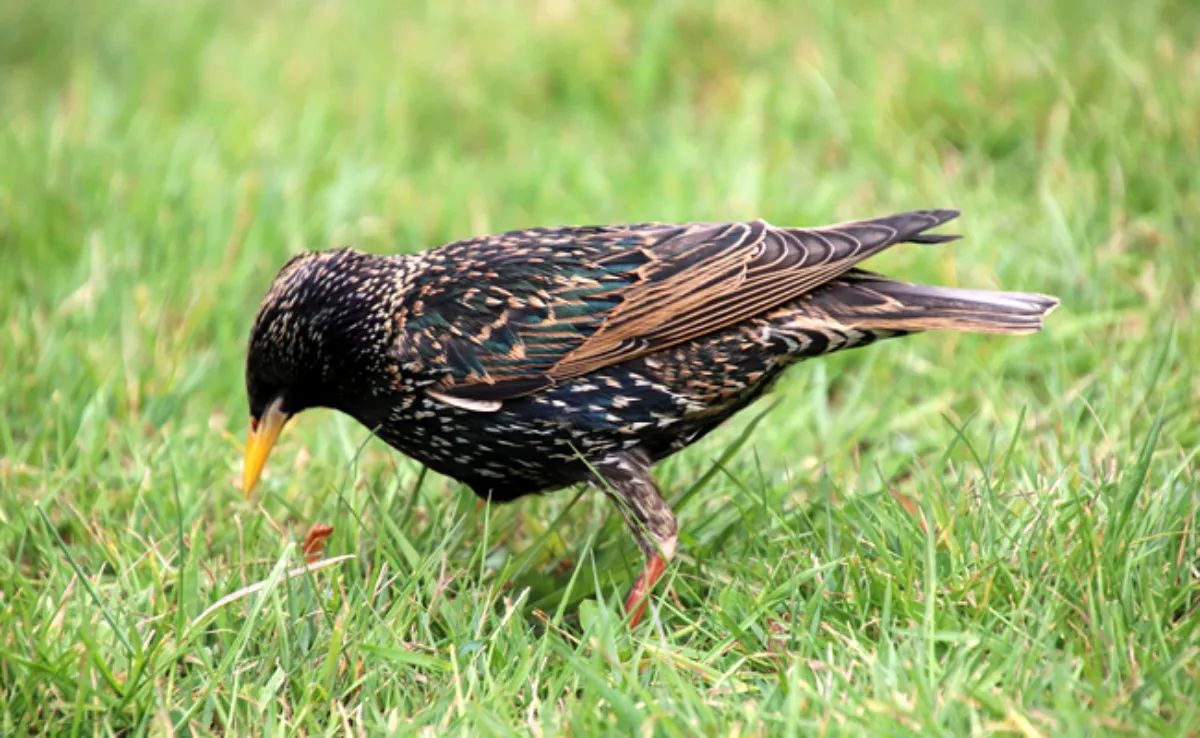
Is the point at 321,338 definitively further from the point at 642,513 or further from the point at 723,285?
the point at 723,285

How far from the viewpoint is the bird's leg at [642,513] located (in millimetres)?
3725

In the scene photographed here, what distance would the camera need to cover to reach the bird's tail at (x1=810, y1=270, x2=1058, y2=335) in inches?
148

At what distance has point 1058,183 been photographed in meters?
5.62

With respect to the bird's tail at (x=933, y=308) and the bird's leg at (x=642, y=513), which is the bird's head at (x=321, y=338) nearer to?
the bird's leg at (x=642, y=513)

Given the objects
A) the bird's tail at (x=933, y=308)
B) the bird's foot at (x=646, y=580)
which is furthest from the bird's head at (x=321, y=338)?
the bird's tail at (x=933, y=308)

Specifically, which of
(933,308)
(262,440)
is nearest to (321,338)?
(262,440)

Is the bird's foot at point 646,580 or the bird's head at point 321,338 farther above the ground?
the bird's head at point 321,338

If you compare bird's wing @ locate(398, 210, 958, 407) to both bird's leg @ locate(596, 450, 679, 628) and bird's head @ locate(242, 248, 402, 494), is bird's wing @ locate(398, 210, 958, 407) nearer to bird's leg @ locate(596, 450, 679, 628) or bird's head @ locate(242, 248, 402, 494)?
bird's head @ locate(242, 248, 402, 494)

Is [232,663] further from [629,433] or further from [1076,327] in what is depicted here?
[1076,327]

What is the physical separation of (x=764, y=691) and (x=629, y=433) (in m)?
0.94

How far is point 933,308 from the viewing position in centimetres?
382

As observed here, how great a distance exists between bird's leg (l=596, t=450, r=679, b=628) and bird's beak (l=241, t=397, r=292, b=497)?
3.22ft

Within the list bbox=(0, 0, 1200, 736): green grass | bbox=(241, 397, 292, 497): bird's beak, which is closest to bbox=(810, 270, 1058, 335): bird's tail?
bbox=(0, 0, 1200, 736): green grass

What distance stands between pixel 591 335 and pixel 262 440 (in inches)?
41.2
